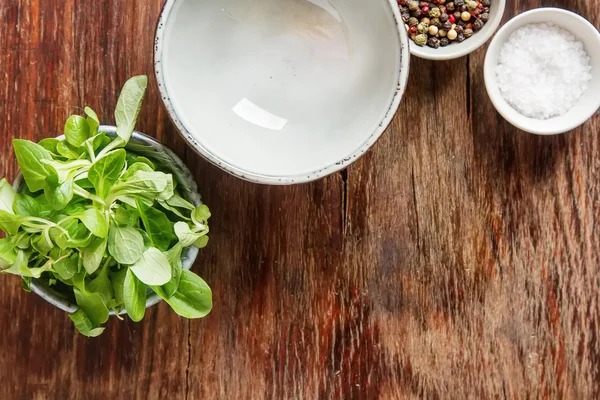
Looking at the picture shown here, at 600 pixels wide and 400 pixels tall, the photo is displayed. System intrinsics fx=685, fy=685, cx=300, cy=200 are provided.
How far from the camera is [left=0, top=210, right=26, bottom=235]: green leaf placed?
2.42 ft

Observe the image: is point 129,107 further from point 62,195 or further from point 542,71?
point 542,71

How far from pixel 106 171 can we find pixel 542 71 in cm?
63

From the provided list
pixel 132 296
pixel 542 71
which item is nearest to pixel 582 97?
pixel 542 71

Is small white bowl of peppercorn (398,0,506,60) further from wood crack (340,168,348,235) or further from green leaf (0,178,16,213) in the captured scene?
green leaf (0,178,16,213)

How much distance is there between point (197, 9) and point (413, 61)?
32 cm

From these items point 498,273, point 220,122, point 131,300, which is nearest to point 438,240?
point 498,273

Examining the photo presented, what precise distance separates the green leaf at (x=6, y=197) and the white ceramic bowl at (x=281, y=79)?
207 millimetres

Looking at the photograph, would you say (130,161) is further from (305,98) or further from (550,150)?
(550,150)

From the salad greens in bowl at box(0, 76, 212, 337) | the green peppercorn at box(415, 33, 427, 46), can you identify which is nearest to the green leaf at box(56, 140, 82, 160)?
the salad greens in bowl at box(0, 76, 212, 337)

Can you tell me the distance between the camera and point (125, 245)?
2.50 feet

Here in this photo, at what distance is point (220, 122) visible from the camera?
91cm

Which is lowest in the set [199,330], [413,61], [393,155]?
[199,330]

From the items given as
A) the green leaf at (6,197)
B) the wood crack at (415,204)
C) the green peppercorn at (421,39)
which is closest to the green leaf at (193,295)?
the green leaf at (6,197)

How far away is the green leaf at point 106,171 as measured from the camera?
30.2 inches
